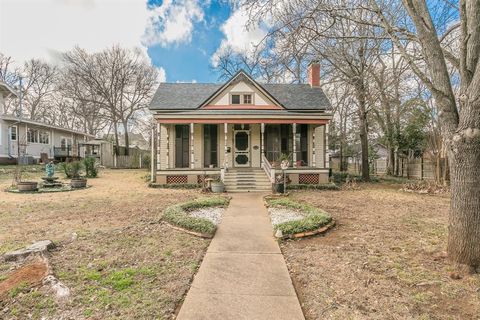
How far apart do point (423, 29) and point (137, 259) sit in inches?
225

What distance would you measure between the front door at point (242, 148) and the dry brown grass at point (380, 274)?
9354 mm

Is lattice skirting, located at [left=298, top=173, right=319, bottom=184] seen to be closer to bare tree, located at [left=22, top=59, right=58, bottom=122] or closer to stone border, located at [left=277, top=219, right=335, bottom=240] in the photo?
stone border, located at [left=277, top=219, right=335, bottom=240]

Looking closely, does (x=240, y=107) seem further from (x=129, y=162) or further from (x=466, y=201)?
(x=129, y=162)

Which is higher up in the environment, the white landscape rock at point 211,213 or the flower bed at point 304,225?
the flower bed at point 304,225

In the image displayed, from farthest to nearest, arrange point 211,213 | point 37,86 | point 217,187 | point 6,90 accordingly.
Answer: point 37,86 → point 6,90 → point 217,187 → point 211,213

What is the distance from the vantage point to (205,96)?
16984mm

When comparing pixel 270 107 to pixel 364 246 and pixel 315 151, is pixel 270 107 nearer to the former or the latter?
pixel 315 151

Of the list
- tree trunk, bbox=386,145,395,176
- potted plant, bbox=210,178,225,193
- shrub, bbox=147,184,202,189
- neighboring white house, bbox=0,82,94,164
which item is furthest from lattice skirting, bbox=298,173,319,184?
neighboring white house, bbox=0,82,94,164

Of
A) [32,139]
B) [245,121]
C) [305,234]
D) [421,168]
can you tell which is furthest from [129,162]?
[421,168]

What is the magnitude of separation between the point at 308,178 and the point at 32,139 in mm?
26425

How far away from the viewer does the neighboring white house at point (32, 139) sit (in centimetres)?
2148

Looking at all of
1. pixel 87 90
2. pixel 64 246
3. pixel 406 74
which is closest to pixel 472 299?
pixel 64 246

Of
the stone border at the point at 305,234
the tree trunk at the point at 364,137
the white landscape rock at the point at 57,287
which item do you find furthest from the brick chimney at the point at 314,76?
the white landscape rock at the point at 57,287

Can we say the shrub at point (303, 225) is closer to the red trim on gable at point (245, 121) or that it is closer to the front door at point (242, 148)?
the red trim on gable at point (245, 121)
